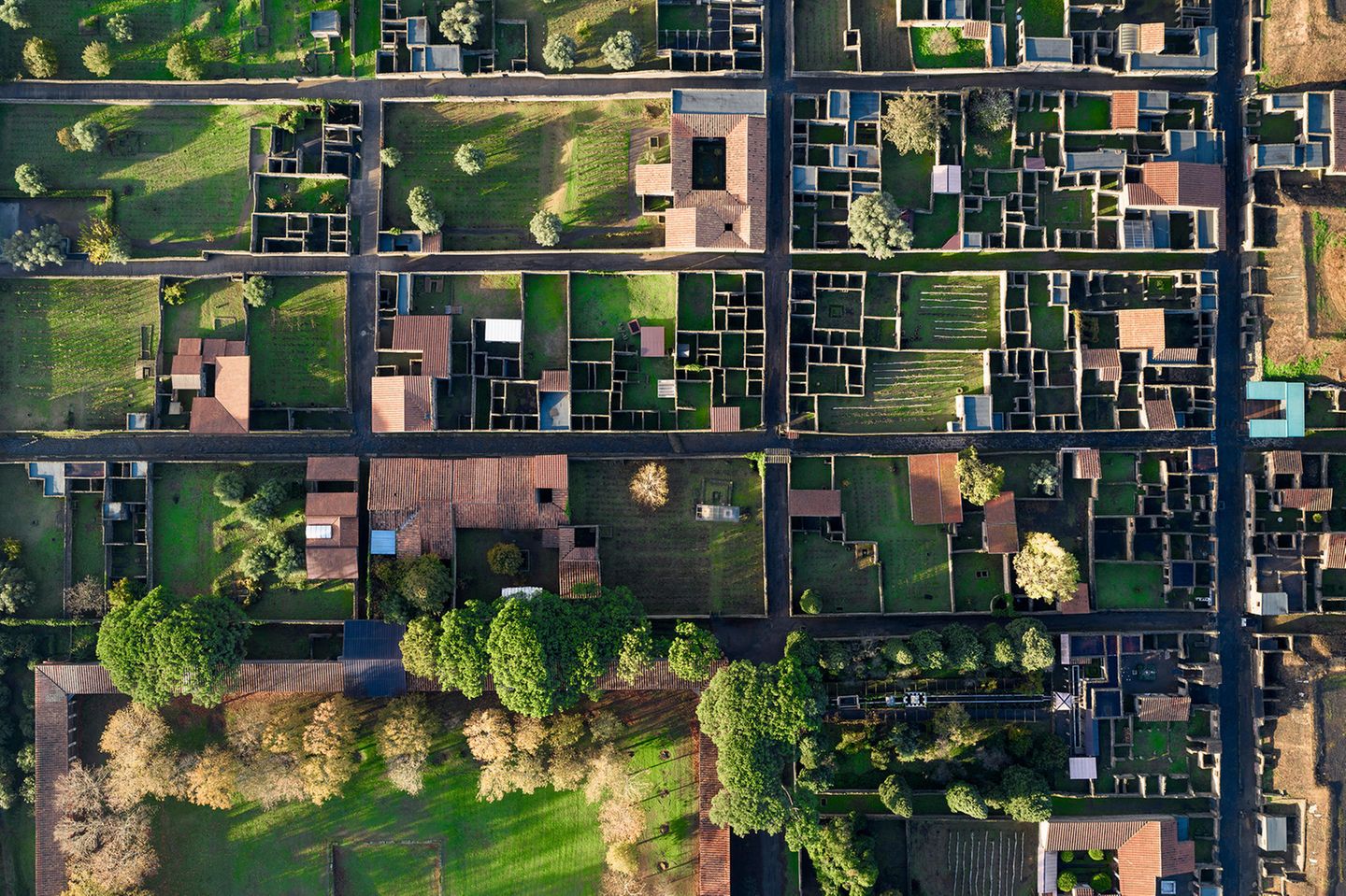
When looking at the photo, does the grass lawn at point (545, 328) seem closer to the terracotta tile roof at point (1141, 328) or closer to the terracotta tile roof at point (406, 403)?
the terracotta tile roof at point (406, 403)

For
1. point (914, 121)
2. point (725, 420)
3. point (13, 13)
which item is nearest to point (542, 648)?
point (725, 420)

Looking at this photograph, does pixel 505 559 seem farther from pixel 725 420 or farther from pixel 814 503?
pixel 814 503

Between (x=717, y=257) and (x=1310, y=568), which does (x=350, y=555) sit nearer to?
(x=717, y=257)

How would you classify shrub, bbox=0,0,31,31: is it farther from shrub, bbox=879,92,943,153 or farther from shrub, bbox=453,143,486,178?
shrub, bbox=879,92,943,153

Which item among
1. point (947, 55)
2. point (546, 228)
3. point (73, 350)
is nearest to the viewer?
point (546, 228)

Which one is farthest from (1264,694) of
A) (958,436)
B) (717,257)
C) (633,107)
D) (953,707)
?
(633,107)

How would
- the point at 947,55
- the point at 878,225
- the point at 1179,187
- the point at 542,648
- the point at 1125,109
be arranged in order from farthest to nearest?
the point at 947,55 → the point at 1125,109 → the point at 1179,187 → the point at 878,225 → the point at 542,648

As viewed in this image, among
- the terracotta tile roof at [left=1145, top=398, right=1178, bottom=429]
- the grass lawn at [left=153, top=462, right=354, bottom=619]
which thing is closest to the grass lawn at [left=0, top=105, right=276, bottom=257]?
the grass lawn at [left=153, top=462, right=354, bottom=619]
